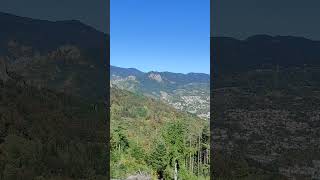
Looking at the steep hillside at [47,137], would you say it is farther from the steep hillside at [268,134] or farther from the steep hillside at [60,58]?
the steep hillside at [268,134]

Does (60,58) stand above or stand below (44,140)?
above

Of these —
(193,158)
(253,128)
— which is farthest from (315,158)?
(193,158)

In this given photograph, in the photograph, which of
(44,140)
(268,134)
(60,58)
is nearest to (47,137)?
(44,140)

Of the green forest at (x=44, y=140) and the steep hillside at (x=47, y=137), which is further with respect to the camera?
the steep hillside at (x=47, y=137)

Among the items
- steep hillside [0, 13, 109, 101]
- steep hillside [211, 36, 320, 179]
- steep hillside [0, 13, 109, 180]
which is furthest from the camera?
steep hillside [211, 36, 320, 179]

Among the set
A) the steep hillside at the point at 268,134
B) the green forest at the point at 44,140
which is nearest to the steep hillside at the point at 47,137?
the green forest at the point at 44,140

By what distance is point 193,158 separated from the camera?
6512 cm

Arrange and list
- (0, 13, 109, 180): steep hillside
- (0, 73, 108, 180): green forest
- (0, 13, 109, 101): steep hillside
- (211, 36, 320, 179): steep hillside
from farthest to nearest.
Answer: (211, 36, 320, 179): steep hillside < (0, 13, 109, 101): steep hillside < (0, 13, 109, 180): steep hillside < (0, 73, 108, 180): green forest

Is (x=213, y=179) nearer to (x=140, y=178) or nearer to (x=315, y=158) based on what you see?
(x=140, y=178)

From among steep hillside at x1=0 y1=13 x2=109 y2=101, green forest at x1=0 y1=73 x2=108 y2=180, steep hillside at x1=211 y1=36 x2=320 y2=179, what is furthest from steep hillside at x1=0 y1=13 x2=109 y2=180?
steep hillside at x1=211 y1=36 x2=320 y2=179

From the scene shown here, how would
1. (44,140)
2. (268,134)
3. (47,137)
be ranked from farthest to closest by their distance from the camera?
(268,134)
(47,137)
(44,140)

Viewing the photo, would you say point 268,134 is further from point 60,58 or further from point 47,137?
point 47,137

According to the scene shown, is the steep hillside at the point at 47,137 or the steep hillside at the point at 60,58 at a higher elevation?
the steep hillside at the point at 60,58

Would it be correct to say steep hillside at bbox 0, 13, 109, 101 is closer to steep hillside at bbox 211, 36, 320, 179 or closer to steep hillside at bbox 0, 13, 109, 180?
steep hillside at bbox 0, 13, 109, 180
